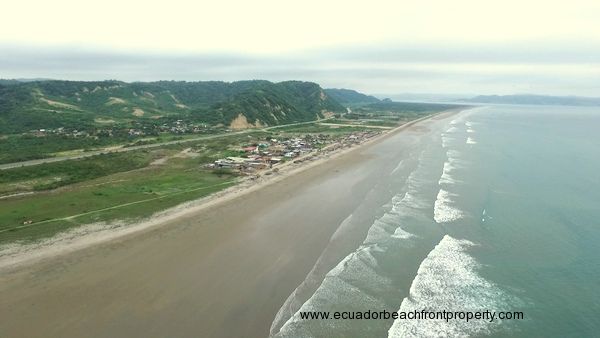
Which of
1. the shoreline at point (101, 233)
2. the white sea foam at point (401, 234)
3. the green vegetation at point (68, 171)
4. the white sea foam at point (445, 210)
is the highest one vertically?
the white sea foam at point (445, 210)

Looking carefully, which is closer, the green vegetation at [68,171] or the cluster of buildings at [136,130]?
the green vegetation at [68,171]

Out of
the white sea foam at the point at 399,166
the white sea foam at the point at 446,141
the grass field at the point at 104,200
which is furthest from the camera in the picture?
the white sea foam at the point at 446,141

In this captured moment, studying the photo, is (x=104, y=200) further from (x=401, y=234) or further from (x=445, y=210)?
(x=445, y=210)

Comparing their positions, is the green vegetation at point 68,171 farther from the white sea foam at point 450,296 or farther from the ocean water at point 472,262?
the white sea foam at point 450,296

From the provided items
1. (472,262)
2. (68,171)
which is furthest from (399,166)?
(68,171)

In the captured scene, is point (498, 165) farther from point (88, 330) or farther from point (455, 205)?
point (88, 330)

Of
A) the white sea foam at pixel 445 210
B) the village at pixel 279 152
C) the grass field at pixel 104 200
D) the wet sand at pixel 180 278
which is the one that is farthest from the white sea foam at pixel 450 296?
the village at pixel 279 152

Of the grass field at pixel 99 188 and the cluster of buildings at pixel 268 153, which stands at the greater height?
the cluster of buildings at pixel 268 153

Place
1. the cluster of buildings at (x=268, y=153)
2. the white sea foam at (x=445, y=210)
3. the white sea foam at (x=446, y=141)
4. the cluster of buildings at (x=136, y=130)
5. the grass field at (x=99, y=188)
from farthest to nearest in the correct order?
the cluster of buildings at (x=136, y=130), the white sea foam at (x=446, y=141), the cluster of buildings at (x=268, y=153), the white sea foam at (x=445, y=210), the grass field at (x=99, y=188)

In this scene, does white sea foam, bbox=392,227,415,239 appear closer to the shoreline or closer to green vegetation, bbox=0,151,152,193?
the shoreline
